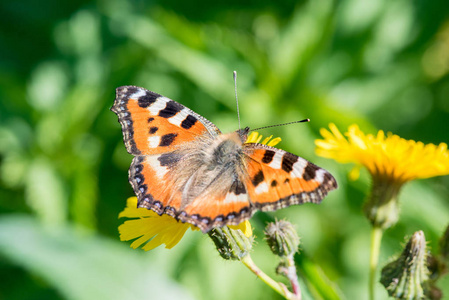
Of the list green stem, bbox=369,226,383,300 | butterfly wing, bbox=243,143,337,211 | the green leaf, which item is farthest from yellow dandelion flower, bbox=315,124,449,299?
the green leaf

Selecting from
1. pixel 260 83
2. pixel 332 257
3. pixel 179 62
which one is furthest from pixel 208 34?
pixel 332 257

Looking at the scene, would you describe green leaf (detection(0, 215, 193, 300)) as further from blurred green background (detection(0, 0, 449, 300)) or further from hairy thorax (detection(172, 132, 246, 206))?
hairy thorax (detection(172, 132, 246, 206))

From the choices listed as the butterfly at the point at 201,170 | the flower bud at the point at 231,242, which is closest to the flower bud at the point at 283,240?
the flower bud at the point at 231,242

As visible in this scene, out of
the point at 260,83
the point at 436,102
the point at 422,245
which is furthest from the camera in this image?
the point at 436,102

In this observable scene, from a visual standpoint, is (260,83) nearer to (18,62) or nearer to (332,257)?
(332,257)

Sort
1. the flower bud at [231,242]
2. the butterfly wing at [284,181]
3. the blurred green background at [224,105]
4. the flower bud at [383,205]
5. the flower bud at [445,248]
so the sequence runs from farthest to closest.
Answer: the blurred green background at [224,105]
the flower bud at [383,205]
the flower bud at [445,248]
the flower bud at [231,242]
the butterfly wing at [284,181]

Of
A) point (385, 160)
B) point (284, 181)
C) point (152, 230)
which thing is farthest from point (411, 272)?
point (152, 230)

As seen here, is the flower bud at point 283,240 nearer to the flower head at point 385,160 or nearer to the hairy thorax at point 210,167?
the hairy thorax at point 210,167
